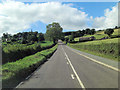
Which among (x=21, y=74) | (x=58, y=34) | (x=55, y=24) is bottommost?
(x=21, y=74)

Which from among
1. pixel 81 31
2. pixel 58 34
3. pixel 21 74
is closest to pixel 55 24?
pixel 58 34

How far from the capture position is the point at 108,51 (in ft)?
73.8

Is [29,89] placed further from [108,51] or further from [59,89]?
[108,51]

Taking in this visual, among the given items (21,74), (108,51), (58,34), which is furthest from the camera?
(58,34)

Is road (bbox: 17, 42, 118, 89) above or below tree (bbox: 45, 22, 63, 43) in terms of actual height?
below

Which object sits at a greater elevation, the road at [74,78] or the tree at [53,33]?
the tree at [53,33]

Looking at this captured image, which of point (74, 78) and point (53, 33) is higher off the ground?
point (53, 33)

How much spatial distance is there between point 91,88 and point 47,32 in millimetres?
103047

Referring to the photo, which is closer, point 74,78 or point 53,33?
point 74,78

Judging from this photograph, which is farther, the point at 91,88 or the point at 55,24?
the point at 55,24

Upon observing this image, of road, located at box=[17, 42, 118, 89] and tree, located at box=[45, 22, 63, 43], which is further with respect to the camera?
tree, located at box=[45, 22, 63, 43]

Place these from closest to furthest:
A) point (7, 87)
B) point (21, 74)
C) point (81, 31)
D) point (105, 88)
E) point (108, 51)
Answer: point (105, 88), point (7, 87), point (21, 74), point (108, 51), point (81, 31)

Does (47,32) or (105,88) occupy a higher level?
(47,32)

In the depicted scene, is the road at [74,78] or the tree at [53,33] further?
the tree at [53,33]
